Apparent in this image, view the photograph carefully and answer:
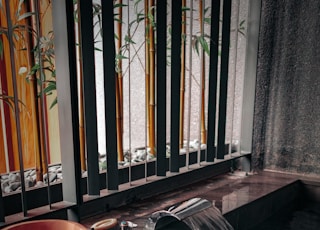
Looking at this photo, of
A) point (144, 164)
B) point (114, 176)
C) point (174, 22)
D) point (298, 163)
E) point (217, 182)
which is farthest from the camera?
point (298, 163)

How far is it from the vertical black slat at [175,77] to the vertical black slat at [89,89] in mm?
561

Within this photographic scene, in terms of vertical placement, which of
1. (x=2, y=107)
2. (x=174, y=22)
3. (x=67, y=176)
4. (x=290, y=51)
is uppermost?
A: (x=174, y=22)

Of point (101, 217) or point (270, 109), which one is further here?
point (270, 109)

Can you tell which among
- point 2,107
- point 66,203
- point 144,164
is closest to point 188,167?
point 144,164

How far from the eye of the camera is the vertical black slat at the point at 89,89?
4.75 feet

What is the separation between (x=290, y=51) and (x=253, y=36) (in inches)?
12.3

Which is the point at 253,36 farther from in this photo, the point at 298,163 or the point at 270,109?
the point at 298,163

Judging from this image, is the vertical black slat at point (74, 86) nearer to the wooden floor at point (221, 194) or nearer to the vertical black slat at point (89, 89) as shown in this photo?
the vertical black slat at point (89, 89)

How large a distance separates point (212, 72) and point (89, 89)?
3.17ft

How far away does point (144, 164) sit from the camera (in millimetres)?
2031

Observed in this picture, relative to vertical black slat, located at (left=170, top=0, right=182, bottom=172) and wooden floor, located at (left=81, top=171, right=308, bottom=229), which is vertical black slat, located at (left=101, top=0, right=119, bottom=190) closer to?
wooden floor, located at (left=81, top=171, right=308, bottom=229)

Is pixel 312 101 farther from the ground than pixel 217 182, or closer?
farther from the ground

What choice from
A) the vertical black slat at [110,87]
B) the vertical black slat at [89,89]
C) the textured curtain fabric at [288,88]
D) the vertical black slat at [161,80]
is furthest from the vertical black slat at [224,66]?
the vertical black slat at [89,89]

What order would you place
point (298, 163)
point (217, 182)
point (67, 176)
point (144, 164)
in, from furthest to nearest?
1. point (298, 163)
2. point (217, 182)
3. point (144, 164)
4. point (67, 176)
